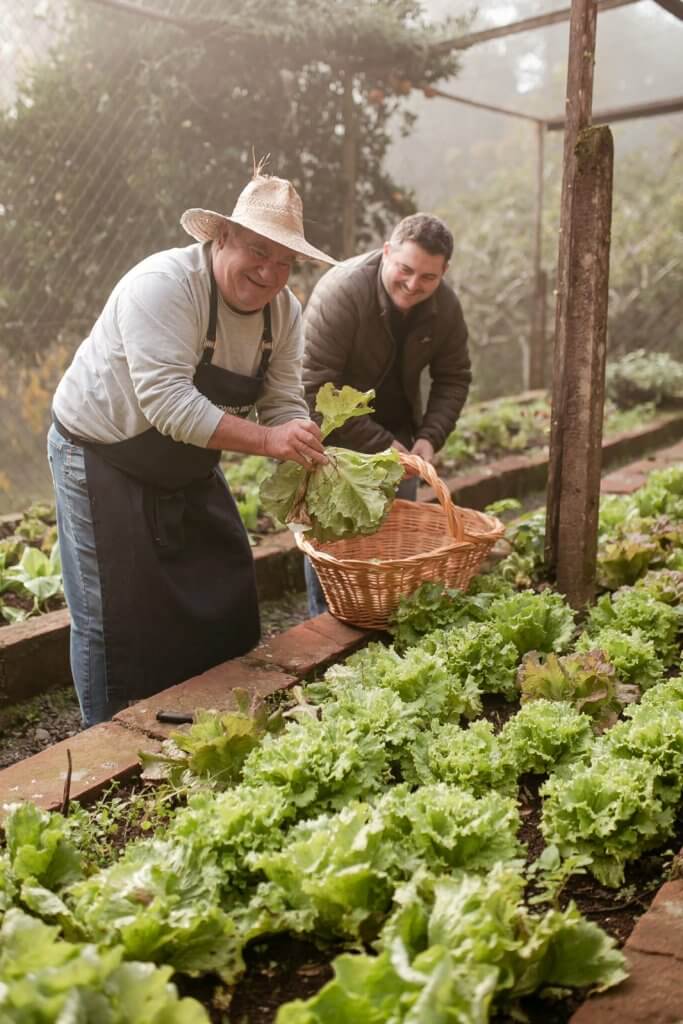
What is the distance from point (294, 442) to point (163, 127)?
455cm

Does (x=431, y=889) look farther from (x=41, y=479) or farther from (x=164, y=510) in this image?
(x=41, y=479)

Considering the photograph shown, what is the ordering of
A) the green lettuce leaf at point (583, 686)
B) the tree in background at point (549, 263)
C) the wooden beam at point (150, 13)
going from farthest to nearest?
the tree in background at point (549, 263)
the wooden beam at point (150, 13)
the green lettuce leaf at point (583, 686)

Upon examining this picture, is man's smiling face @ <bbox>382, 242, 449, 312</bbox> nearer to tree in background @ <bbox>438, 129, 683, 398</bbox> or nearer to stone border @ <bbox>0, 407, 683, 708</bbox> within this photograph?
stone border @ <bbox>0, 407, 683, 708</bbox>

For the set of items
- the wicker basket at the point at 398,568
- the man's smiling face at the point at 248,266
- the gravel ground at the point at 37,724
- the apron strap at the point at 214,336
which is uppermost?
the man's smiling face at the point at 248,266

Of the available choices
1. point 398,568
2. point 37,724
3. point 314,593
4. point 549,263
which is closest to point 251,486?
point 314,593

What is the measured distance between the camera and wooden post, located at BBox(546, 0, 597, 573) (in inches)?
134

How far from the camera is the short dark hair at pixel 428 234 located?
391cm

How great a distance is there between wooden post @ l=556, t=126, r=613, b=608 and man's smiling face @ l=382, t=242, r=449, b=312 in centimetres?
67

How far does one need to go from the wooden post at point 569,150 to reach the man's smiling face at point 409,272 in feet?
1.99

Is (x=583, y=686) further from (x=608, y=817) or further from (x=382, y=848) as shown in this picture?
(x=382, y=848)

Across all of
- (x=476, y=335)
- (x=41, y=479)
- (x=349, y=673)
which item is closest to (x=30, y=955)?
(x=349, y=673)

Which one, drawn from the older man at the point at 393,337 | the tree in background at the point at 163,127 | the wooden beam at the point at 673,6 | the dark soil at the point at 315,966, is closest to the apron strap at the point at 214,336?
the older man at the point at 393,337

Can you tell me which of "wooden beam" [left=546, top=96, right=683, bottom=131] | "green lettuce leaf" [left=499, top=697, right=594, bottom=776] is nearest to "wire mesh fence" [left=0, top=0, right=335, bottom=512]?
"wooden beam" [left=546, top=96, right=683, bottom=131]

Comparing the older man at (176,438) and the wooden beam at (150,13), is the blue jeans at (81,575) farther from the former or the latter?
the wooden beam at (150,13)
